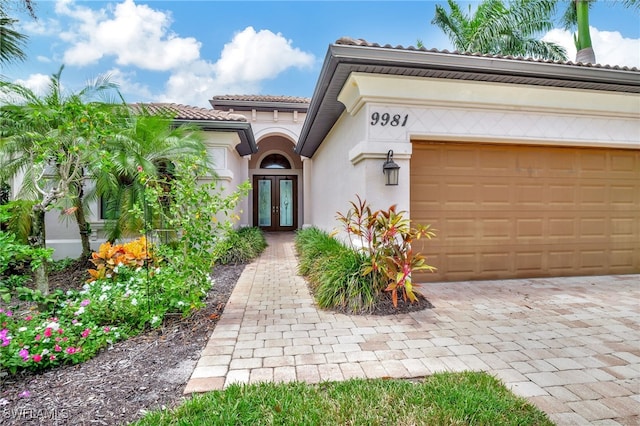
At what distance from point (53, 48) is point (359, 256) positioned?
7.56 meters

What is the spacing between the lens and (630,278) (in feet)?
19.3

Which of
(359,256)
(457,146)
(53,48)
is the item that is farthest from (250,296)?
(53,48)

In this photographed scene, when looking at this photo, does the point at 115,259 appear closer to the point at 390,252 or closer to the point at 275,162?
the point at 390,252

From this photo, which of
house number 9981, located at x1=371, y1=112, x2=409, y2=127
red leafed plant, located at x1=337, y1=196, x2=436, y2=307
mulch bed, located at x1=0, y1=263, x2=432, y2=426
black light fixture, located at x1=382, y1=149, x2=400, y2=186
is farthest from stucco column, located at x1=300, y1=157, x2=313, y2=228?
mulch bed, located at x1=0, y1=263, x2=432, y2=426

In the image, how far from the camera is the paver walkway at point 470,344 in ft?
8.10

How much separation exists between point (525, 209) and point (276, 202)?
12273 millimetres

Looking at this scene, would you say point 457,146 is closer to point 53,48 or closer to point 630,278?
point 630,278

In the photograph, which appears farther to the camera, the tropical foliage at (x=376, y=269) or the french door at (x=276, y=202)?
the french door at (x=276, y=202)

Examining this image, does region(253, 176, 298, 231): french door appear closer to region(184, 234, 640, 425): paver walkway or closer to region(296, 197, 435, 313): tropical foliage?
region(184, 234, 640, 425): paver walkway

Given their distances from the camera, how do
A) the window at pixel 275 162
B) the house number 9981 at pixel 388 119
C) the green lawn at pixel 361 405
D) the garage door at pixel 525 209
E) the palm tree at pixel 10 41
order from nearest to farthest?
the green lawn at pixel 361 405 < the house number 9981 at pixel 388 119 < the garage door at pixel 525 209 < the palm tree at pixel 10 41 < the window at pixel 275 162

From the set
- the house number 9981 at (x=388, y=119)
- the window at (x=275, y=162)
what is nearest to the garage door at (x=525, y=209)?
the house number 9981 at (x=388, y=119)

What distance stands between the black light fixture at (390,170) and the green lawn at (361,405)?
2992 millimetres

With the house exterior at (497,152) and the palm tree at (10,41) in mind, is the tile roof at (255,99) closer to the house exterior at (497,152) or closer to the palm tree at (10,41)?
the palm tree at (10,41)

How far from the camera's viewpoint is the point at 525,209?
576cm
